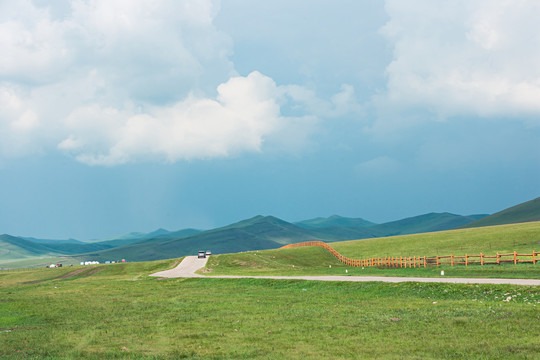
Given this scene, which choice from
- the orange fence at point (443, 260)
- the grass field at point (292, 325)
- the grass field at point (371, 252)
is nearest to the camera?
the grass field at point (292, 325)

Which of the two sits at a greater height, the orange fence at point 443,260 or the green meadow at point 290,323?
the orange fence at point 443,260

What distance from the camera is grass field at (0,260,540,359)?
639 inches

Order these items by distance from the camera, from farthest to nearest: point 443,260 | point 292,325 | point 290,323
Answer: point 443,260 → point 290,323 → point 292,325

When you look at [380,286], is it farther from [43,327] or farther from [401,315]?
[43,327]

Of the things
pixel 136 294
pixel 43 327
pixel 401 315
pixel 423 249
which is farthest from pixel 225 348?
pixel 423 249

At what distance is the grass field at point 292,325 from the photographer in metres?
16.2

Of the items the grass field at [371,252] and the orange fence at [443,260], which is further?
the grass field at [371,252]

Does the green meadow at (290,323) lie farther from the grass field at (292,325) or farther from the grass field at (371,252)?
the grass field at (371,252)

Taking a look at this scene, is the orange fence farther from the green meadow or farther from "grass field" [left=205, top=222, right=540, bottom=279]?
the green meadow

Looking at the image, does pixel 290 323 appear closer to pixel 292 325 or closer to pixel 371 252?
pixel 292 325

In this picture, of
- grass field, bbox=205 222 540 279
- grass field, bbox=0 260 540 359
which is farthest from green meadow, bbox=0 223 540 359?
grass field, bbox=205 222 540 279

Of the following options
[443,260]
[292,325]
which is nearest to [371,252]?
[443,260]

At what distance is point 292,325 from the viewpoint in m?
21.2

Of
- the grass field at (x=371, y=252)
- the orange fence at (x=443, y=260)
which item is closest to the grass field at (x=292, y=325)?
the orange fence at (x=443, y=260)
